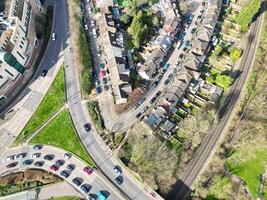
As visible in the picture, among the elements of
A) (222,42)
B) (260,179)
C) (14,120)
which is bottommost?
(260,179)

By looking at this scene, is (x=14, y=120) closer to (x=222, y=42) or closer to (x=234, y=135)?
(x=234, y=135)

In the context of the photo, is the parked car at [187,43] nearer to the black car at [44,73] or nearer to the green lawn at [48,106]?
the green lawn at [48,106]

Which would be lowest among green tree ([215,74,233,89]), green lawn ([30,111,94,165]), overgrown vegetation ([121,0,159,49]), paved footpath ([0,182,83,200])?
paved footpath ([0,182,83,200])

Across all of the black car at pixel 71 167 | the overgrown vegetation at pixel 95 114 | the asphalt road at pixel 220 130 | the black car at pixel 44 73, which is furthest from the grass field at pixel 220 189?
the black car at pixel 44 73

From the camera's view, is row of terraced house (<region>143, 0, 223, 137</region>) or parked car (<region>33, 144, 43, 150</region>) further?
row of terraced house (<region>143, 0, 223, 137</region>)

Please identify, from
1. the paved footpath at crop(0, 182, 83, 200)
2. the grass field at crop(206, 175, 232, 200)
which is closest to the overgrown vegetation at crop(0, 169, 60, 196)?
the paved footpath at crop(0, 182, 83, 200)

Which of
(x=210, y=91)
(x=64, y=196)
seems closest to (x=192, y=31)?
(x=210, y=91)

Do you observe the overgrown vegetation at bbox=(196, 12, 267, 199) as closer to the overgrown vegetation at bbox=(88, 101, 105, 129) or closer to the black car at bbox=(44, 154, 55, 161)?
the overgrown vegetation at bbox=(88, 101, 105, 129)
